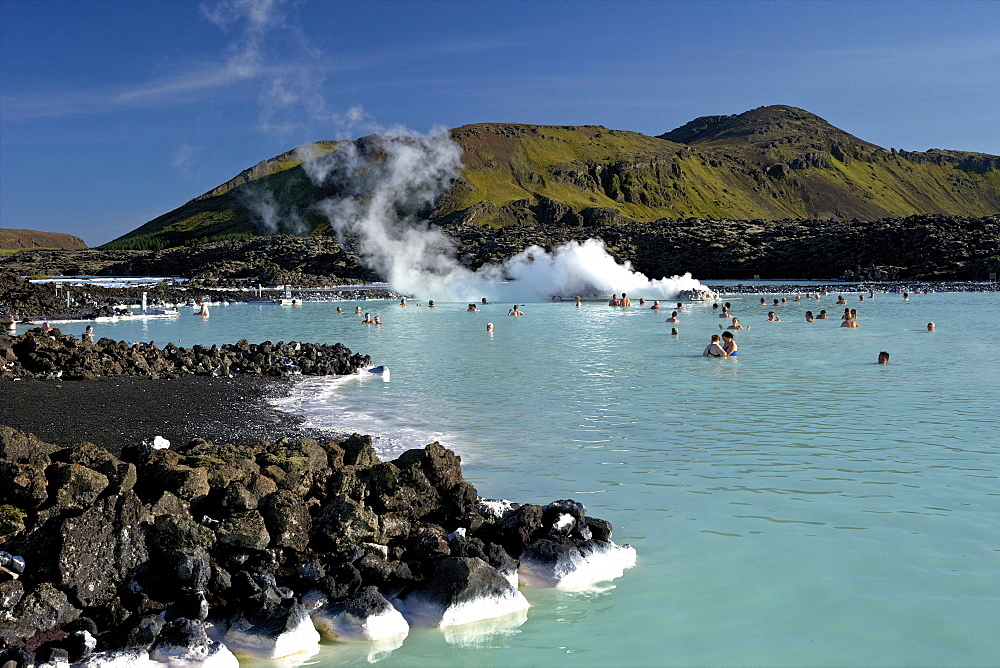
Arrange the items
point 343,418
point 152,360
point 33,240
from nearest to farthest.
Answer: point 343,418, point 152,360, point 33,240

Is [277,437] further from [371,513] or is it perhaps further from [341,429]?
[371,513]

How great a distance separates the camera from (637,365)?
2244 centimetres

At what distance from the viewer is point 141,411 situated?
43.8ft

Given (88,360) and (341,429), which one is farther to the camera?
(88,360)

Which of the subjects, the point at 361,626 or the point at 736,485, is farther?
the point at 736,485

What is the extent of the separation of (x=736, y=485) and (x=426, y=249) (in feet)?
282

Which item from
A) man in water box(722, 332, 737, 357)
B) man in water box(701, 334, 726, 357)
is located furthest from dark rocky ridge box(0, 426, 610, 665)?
man in water box(722, 332, 737, 357)

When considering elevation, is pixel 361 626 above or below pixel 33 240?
below

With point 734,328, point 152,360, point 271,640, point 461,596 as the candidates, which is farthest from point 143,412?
point 734,328

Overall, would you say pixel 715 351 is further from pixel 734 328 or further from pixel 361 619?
pixel 361 619

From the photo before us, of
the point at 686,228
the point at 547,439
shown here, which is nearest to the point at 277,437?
the point at 547,439

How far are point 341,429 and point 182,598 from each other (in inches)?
278

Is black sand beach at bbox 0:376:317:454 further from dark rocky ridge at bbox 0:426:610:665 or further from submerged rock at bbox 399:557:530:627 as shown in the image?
submerged rock at bbox 399:557:530:627

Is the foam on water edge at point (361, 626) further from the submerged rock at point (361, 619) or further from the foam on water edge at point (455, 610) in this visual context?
the foam on water edge at point (455, 610)
